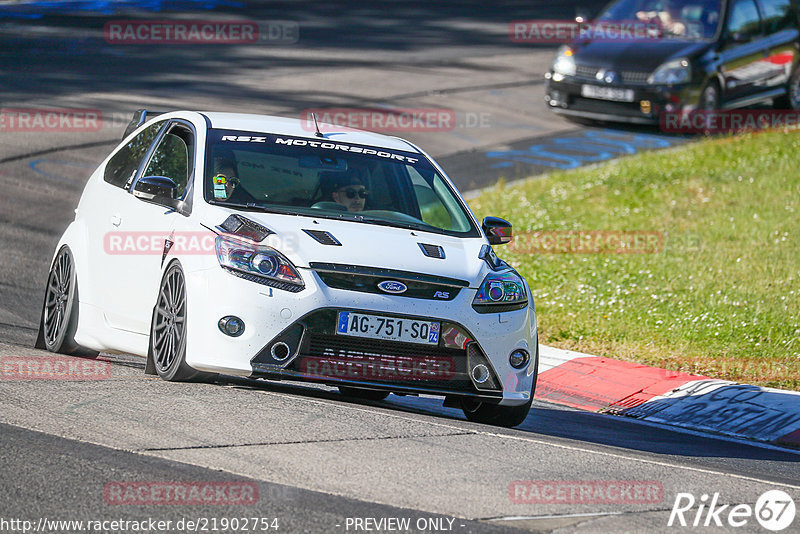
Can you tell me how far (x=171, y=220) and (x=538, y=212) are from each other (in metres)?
8.04

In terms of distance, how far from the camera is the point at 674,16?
798 inches

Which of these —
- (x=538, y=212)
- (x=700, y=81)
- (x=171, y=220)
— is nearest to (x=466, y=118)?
(x=700, y=81)

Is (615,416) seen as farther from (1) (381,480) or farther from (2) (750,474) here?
(1) (381,480)

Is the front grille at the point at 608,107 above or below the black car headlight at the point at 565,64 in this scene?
below

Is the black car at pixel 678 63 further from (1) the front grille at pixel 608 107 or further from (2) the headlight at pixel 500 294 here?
(2) the headlight at pixel 500 294

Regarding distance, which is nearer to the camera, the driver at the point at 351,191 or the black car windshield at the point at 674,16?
the driver at the point at 351,191

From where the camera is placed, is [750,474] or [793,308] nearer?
[750,474]

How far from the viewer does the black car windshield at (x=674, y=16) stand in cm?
1997

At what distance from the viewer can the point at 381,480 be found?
5738mm

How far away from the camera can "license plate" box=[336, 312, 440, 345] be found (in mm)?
6809

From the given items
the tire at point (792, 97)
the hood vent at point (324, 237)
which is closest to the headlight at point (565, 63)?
the tire at point (792, 97)
